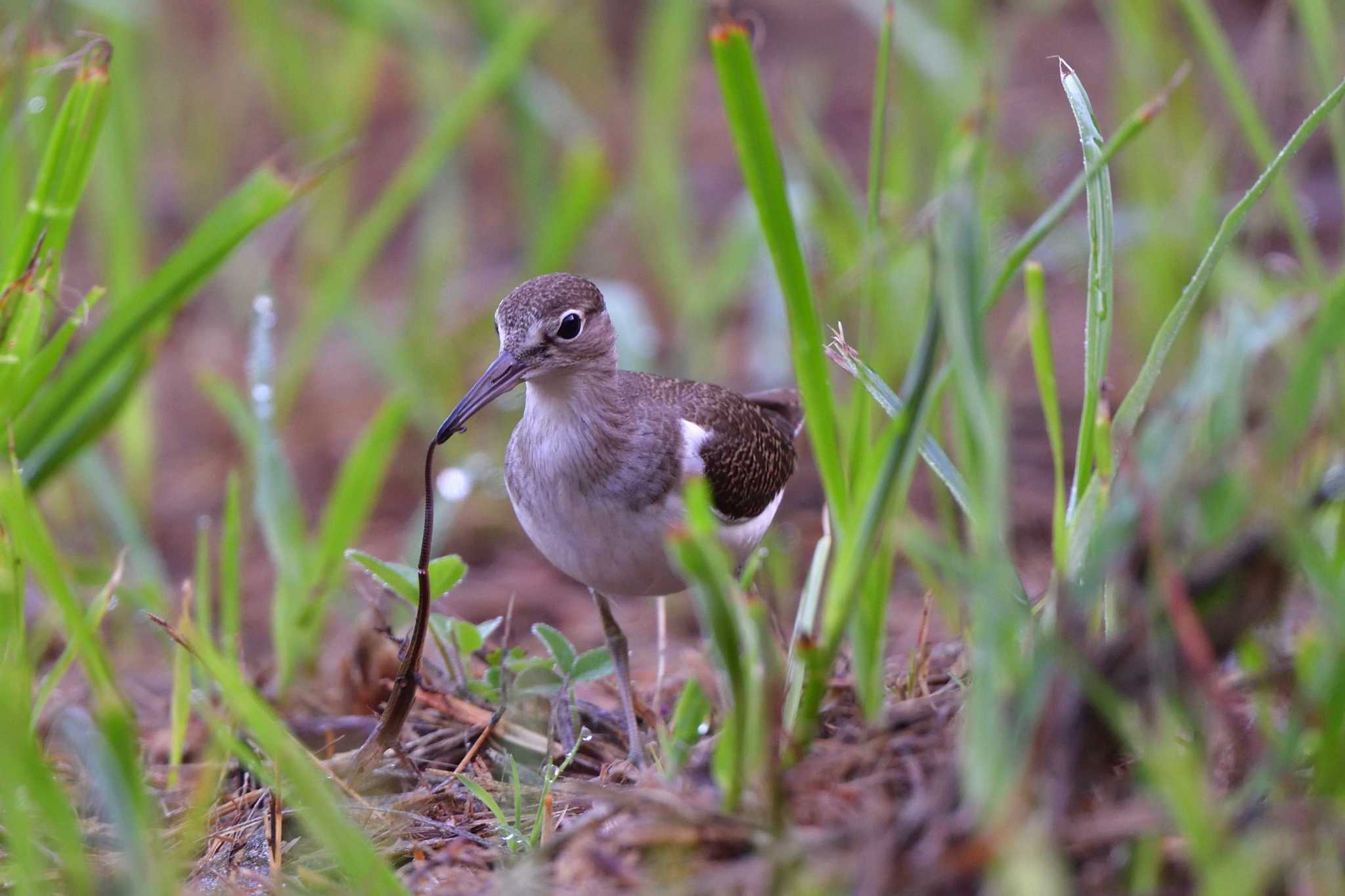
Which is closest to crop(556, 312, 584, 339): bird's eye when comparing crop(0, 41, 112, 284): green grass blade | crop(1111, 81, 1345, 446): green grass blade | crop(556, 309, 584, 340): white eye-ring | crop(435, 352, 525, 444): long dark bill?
crop(556, 309, 584, 340): white eye-ring

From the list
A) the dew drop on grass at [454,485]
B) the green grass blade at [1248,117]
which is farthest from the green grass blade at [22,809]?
the green grass blade at [1248,117]

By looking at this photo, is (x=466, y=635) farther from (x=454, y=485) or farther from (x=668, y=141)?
(x=668, y=141)

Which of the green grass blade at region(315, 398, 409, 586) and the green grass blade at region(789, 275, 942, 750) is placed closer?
the green grass blade at region(789, 275, 942, 750)

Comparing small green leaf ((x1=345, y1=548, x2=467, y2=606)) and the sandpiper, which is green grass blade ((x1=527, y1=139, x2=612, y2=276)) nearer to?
the sandpiper

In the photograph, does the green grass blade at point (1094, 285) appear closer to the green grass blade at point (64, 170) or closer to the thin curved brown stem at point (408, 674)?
the thin curved brown stem at point (408, 674)

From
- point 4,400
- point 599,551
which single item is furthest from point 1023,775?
point 4,400

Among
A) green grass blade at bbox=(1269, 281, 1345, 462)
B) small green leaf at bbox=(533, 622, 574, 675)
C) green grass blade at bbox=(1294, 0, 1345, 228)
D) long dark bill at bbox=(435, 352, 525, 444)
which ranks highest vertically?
green grass blade at bbox=(1294, 0, 1345, 228)

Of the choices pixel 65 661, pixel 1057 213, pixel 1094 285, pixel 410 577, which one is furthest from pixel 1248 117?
pixel 65 661
